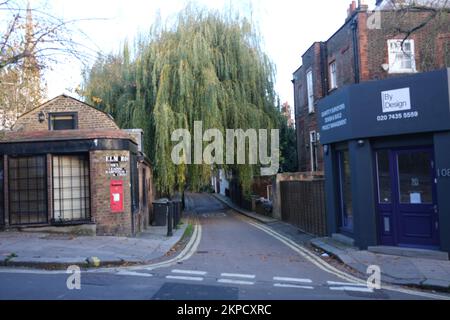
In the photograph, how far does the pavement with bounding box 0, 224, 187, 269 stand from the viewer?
9.89 m

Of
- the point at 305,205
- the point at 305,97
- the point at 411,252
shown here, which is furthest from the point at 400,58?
the point at 411,252

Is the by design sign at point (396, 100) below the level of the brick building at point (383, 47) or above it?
below

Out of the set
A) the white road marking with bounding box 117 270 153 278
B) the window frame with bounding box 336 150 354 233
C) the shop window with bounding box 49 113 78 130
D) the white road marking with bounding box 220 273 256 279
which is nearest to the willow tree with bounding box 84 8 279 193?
the shop window with bounding box 49 113 78 130

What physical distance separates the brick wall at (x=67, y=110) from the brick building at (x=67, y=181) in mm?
2479

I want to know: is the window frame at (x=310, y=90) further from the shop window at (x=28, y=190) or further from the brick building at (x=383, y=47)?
the shop window at (x=28, y=190)

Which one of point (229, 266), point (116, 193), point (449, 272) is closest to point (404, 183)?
point (449, 272)

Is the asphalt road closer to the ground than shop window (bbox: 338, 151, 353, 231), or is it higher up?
closer to the ground

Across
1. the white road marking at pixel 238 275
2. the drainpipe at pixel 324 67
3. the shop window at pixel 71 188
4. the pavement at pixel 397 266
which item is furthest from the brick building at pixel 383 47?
the white road marking at pixel 238 275

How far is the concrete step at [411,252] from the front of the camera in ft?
34.3

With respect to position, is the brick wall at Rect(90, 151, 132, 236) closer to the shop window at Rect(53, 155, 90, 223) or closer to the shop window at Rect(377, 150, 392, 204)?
the shop window at Rect(53, 155, 90, 223)

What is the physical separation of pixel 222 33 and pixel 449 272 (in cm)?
1798

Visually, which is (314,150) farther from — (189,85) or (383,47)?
(189,85)

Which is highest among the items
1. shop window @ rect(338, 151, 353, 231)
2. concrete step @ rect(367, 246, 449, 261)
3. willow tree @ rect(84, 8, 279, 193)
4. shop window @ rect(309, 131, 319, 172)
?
willow tree @ rect(84, 8, 279, 193)

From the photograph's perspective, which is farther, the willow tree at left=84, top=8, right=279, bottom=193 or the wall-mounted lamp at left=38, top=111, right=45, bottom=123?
the willow tree at left=84, top=8, right=279, bottom=193
